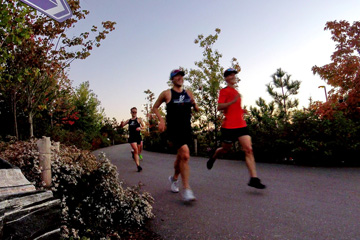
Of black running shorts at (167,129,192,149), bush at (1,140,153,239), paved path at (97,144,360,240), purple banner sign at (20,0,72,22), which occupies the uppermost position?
purple banner sign at (20,0,72,22)

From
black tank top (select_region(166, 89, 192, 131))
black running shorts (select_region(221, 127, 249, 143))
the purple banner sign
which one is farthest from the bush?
the purple banner sign

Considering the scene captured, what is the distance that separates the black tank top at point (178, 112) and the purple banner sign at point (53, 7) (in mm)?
2240

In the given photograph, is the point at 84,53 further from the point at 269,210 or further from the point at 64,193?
the point at 269,210

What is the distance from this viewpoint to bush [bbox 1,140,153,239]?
11.3 ft

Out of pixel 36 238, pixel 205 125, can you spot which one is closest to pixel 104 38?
pixel 205 125

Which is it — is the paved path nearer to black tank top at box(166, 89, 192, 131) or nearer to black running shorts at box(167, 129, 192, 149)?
black running shorts at box(167, 129, 192, 149)

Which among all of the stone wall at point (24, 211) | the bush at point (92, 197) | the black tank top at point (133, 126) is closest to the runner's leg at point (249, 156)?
the bush at point (92, 197)

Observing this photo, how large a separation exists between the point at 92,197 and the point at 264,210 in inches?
94.3

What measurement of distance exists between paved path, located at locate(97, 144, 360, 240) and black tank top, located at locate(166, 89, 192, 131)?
1.24 m

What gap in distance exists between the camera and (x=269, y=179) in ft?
21.0

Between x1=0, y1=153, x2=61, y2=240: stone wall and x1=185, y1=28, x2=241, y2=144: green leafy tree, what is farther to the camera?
x1=185, y1=28, x2=241, y2=144: green leafy tree

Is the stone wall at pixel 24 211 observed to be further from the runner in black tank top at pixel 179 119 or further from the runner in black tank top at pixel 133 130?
the runner in black tank top at pixel 133 130

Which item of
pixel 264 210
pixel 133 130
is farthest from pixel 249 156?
pixel 133 130

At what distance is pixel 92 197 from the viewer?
3791mm
